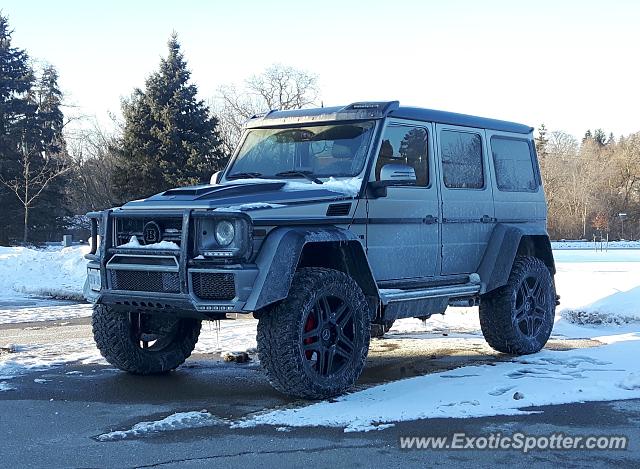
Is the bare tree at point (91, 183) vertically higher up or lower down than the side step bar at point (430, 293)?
higher up

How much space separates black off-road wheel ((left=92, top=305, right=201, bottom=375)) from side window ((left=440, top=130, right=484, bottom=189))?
2850 millimetres

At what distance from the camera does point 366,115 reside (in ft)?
24.1

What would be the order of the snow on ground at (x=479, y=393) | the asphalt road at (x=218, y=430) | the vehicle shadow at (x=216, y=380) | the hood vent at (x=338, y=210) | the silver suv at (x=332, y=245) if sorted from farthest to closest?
the hood vent at (x=338, y=210)
the vehicle shadow at (x=216, y=380)
the silver suv at (x=332, y=245)
the snow on ground at (x=479, y=393)
the asphalt road at (x=218, y=430)

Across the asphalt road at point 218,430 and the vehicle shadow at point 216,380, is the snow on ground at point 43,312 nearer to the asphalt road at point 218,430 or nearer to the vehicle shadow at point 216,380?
the vehicle shadow at point 216,380

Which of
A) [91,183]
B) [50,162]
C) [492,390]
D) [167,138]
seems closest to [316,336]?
[492,390]

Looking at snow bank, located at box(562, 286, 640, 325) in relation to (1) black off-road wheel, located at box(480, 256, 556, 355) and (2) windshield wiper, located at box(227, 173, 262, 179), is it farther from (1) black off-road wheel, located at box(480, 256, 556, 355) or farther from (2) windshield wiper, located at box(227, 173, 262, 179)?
(2) windshield wiper, located at box(227, 173, 262, 179)

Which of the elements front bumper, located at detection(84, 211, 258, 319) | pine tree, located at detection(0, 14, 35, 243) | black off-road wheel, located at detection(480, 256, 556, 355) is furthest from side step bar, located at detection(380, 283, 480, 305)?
pine tree, located at detection(0, 14, 35, 243)

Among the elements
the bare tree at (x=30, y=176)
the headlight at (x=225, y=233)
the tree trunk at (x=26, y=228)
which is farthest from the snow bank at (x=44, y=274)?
the bare tree at (x=30, y=176)

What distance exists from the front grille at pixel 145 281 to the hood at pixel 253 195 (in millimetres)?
509

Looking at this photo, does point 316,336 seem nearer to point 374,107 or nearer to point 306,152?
point 306,152

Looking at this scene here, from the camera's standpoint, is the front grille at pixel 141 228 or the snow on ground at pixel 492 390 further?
the front grille at pixel 141 228

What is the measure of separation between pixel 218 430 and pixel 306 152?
3014mm

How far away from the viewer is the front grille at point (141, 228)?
20.4 feet

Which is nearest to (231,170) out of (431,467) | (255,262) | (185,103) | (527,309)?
(255,262)
